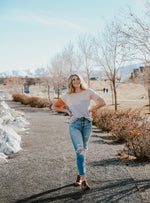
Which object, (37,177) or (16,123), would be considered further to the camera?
(16,123)

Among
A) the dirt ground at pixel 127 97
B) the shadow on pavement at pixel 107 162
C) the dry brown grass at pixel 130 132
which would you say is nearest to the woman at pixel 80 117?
the shadow on pavement at pixel 107 162

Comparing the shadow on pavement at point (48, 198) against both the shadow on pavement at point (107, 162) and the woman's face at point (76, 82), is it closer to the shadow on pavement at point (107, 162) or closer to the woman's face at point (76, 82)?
the shadow on pavement at point (107, 162)

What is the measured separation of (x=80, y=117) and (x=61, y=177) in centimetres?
143

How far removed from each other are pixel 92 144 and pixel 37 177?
3.26 metres

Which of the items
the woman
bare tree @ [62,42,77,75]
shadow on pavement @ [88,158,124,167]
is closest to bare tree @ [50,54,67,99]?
bare tree @ [62,42,77,75]

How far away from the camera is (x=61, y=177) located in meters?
4.56

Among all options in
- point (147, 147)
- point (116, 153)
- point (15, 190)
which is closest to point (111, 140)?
point (116, 153)

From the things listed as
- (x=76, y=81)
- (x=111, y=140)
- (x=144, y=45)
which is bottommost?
(x=111, y=140)

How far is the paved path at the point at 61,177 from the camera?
368 cm

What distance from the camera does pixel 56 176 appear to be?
463 cm

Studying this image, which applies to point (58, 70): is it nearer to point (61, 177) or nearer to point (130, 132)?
point (130, 132)

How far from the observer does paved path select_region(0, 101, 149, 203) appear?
3678 millimetres

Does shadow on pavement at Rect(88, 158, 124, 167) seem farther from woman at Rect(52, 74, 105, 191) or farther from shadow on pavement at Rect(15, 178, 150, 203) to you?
woman at Rect(52, 74, 105, 191)

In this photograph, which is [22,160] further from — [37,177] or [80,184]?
[80,184]
